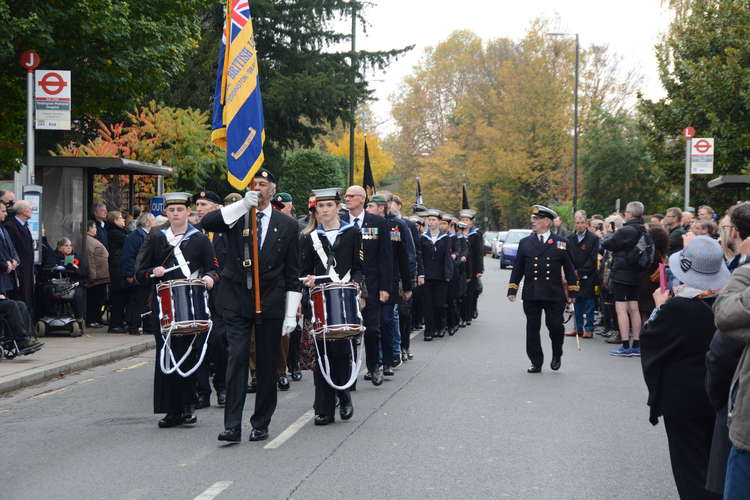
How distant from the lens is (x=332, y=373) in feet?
29.1

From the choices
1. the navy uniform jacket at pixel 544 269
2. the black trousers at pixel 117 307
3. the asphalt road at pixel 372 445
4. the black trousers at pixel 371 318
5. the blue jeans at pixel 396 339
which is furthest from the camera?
the black trousers at pixel 117 307

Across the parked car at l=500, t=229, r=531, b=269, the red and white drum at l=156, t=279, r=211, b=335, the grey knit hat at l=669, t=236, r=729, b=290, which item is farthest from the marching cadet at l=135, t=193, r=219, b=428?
the parked car at l=500, t=229, r=531, b=269

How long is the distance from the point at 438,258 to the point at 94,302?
5.86 metres

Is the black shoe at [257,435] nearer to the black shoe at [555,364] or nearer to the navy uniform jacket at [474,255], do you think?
the black shoe at [555,364]

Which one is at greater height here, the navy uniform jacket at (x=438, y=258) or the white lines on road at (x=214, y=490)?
the navy uniform jacket at (x=438, y=258)

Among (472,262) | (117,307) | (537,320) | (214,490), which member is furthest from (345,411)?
(472,262)

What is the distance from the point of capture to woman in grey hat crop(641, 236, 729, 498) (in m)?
5.27

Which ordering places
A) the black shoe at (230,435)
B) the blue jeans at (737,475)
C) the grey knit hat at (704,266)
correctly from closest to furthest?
the blue jeans at (737,475)
the grey knit hat at (704,266)
the black shoe at (230,435)

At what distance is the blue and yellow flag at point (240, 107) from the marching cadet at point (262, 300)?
18.0 inches

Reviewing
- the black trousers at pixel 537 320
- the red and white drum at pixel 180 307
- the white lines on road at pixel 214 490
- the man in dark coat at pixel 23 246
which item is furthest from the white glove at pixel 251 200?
the man in dark coat at pixel 23 246

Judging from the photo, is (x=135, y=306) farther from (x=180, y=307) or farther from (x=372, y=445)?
(x=372, y=445)

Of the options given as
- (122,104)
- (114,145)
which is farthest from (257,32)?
(122,104)

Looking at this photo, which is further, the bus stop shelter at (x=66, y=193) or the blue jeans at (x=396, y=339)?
the bus stop shelter at (x=66, y=193)

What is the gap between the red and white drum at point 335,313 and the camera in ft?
28.6
